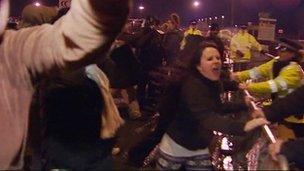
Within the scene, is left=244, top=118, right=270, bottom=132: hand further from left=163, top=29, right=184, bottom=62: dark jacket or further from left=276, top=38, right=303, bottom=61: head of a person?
left=163, top=29, right=184, bottom=62: dark jacket

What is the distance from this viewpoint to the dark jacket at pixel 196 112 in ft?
16.1

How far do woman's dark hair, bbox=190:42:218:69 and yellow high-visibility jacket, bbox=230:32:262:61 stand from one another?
948 centimetres

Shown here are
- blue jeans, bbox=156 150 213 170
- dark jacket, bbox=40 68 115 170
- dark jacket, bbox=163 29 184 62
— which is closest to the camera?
dark jacket, bbox=40 68 115 170

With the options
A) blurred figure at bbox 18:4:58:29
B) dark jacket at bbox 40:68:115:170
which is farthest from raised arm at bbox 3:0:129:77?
blurred figure at bbox 18:4:58:29

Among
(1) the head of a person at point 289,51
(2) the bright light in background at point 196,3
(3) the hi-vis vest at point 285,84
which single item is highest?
(1) the head of a person at point 289,51

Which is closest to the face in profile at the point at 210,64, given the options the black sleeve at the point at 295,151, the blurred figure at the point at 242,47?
the black sleeve at the point at 295,151

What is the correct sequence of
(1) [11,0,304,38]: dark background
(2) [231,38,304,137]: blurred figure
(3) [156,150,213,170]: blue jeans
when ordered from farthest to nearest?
(1) [11,0,304,38]: dark background
(2) [231,38,304,137]: blurred figure
(3) [156,150,213,170]: blue jeans

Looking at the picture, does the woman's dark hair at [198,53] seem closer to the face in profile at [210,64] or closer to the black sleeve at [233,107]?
the face in profile at [210,64]

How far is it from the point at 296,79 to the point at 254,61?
8.44 meters

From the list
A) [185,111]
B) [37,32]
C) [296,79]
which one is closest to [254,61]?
[296,79]

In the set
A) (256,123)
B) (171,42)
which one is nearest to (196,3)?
(171,42)

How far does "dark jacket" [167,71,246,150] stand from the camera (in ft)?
16.1

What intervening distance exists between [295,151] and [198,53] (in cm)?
162

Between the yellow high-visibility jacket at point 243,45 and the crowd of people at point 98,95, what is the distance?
7.07 meters
